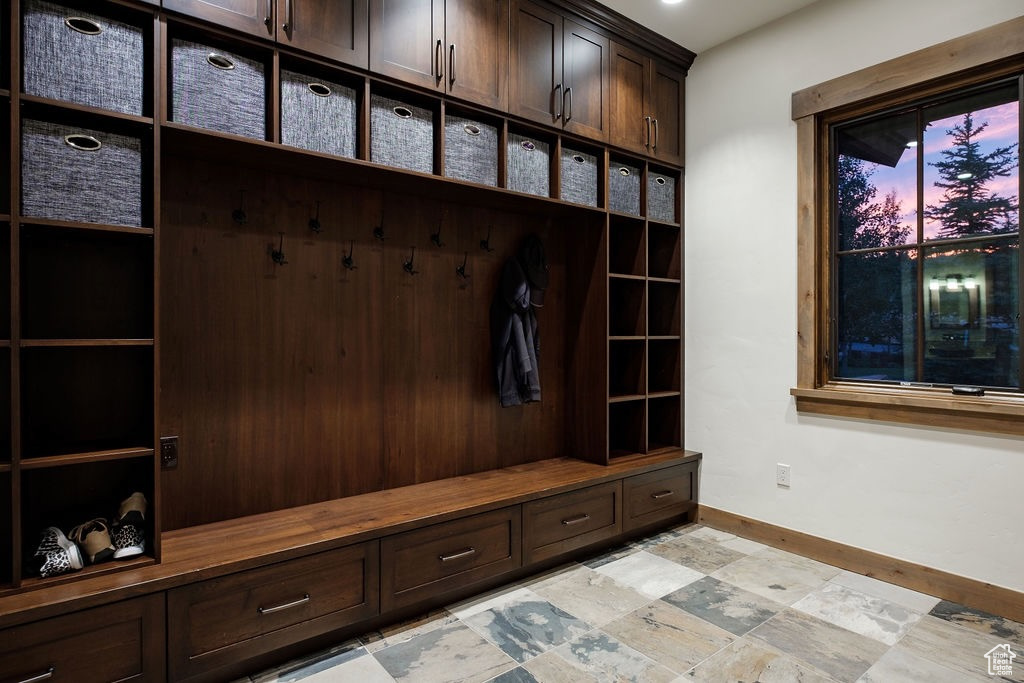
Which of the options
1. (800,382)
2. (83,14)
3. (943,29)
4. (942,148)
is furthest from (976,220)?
(83,14)

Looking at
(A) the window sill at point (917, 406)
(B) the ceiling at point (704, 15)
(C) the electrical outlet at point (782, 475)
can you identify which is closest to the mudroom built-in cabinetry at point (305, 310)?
(B) the ceiling at point (704, 15)

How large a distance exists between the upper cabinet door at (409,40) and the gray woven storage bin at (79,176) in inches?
38.6

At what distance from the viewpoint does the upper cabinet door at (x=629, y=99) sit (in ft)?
10.4

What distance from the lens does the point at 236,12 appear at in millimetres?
1950

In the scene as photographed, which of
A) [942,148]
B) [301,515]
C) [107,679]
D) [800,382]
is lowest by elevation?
[107,679]

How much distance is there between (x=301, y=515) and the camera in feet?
7.55

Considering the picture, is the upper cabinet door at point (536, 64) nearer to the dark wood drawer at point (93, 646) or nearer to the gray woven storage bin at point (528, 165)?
the gray woven storage bin at point (528, 165)

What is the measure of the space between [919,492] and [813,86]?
6.91 feet

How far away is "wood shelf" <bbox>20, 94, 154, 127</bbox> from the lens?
5.32 ft

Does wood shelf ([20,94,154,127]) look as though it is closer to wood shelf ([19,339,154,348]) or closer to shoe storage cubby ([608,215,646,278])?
wood shelf ([19,339,154,348])

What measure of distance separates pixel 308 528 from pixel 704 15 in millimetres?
3218

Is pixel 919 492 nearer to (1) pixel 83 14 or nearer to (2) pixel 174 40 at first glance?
(2) pixel 174 40

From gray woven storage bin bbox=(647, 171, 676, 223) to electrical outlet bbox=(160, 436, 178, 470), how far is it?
107 inches

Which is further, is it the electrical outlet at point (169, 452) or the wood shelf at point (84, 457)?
the electrical outlet at point (169, 452)
